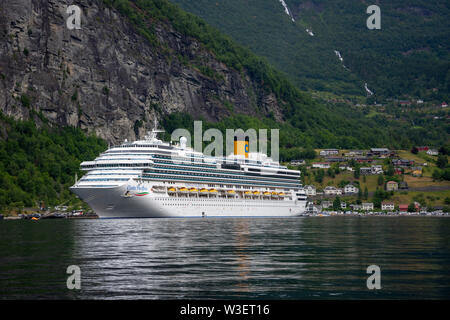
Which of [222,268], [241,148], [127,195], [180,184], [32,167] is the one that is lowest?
[222,268]

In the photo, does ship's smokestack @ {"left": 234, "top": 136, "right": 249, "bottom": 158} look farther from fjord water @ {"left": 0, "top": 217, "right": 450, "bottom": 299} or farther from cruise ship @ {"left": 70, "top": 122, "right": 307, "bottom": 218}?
fjord water @ {"left": 0, "top": 217, "right": 450, "bottom": 299}

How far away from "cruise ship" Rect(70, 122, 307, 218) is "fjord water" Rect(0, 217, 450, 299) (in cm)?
5494

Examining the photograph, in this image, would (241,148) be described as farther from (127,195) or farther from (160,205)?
(127,195)

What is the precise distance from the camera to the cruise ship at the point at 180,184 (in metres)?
126

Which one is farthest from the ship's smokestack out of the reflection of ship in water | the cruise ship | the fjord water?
the fjord water

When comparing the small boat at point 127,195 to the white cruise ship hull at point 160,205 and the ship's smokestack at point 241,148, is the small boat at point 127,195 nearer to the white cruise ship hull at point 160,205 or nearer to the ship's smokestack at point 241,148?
the white cruise ship hull at point 160,205

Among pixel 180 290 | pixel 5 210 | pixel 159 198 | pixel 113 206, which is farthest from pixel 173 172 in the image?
pixel 180 290

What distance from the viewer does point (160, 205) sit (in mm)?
132125

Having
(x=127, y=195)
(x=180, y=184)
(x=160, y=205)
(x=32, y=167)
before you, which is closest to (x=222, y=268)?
(x=127, y=195)

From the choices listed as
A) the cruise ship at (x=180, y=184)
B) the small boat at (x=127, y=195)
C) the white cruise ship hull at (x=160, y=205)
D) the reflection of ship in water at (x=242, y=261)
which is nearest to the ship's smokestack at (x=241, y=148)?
the cruise ship at (x=180, y=184)

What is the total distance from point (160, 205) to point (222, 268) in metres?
87.2

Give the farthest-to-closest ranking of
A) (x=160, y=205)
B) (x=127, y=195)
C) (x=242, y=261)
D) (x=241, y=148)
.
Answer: (x=241, y=148), (x=160, y=205), (x=127, y=195), (x=242, y=261)

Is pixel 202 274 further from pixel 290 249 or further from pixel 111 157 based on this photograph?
pixel 111 157

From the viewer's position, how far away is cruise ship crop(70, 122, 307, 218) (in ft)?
412
